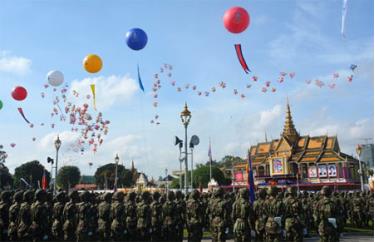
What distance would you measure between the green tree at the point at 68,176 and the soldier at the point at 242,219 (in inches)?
3317

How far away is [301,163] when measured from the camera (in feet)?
219

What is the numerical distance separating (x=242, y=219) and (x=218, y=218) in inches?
35.7

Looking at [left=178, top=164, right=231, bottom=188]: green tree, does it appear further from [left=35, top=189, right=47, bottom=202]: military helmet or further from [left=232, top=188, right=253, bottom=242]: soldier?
[left=232, top=188, right=253, bottom=242]: soldier

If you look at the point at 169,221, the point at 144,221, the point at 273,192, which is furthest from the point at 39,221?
the point at 273,192

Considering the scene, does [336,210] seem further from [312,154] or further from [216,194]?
[312,154]

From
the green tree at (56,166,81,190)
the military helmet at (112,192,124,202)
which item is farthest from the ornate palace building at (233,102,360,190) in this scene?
the military helmet at (112,192,124,202)

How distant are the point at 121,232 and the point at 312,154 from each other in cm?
5833

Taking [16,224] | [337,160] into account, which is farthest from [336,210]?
[337,160]

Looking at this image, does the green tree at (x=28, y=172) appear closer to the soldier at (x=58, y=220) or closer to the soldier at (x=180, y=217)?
the soldier at (x=58, y=220)

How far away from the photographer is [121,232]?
13.3 m

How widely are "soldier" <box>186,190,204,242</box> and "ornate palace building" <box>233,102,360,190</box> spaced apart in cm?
4297

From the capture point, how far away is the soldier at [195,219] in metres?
13.0

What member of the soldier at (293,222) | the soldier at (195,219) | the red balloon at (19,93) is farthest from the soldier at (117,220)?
the red balloon at (19,93)

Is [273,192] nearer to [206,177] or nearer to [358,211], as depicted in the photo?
[358,211]
